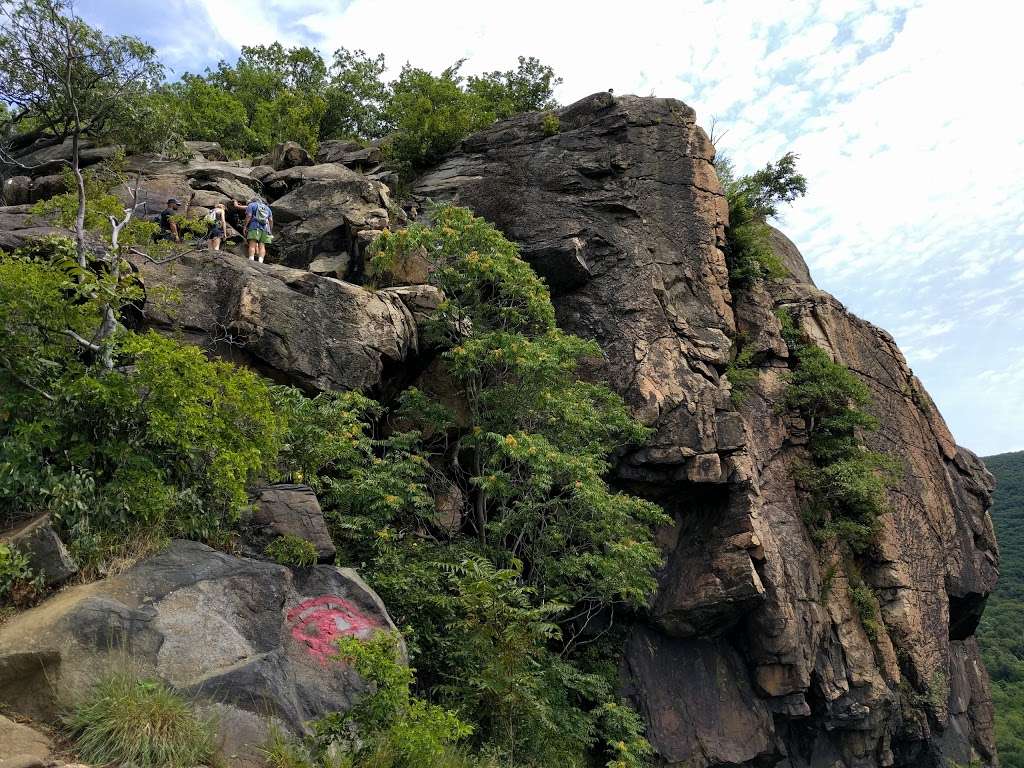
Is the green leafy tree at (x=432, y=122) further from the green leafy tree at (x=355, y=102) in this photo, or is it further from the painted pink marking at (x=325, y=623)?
the painted pink marking at (x=325, y=623)

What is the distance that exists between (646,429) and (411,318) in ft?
18.2

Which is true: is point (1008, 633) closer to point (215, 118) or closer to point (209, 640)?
point (209, 640)

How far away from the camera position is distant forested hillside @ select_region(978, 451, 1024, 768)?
32.9m

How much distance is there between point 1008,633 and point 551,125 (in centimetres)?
3916

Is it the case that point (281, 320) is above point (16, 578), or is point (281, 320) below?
above

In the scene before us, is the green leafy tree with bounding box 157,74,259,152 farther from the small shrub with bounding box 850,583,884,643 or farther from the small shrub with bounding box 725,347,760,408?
the small shrub with bounding box 850,583,884,643

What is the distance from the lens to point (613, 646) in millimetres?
15203

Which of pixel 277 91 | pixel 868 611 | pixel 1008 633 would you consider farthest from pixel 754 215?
pixel 1008 633

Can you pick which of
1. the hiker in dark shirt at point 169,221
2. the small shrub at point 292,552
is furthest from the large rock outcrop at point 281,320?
the small shrub at point 292,552

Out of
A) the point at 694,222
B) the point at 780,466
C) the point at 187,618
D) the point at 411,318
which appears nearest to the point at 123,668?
the point at 187,618

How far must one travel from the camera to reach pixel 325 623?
811 cm

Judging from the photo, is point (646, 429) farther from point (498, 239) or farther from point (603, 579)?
point (498, 239)

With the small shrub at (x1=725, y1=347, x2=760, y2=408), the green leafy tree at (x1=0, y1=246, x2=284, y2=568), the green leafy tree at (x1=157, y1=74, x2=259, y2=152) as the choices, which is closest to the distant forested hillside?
the small shrub at (x1=725, y1=347, x2=760, y2=408)

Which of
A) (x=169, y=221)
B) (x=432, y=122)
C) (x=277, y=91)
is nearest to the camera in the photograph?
(x=169, y=221)
